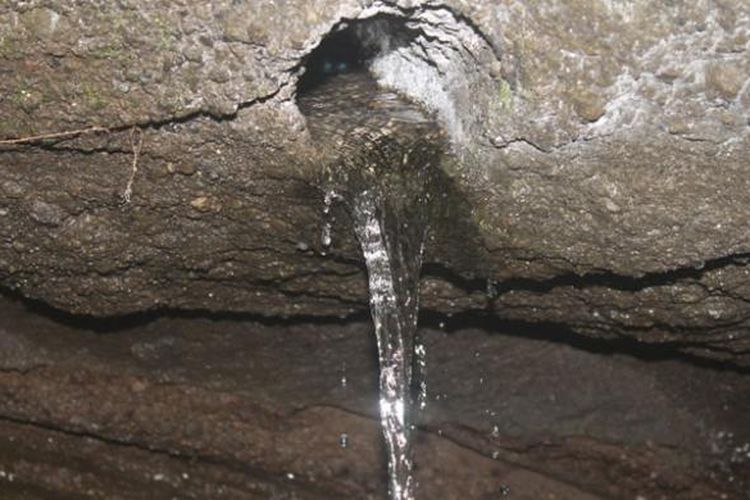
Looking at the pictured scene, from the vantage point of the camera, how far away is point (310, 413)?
7.60 ft

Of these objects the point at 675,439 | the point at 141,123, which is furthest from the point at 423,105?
the point at 675,439

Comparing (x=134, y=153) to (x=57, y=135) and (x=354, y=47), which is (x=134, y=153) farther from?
(x=354, y=47)

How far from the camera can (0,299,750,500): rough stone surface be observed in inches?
89.8

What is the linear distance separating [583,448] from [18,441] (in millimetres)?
1337

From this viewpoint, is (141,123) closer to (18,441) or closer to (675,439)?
(18,441)

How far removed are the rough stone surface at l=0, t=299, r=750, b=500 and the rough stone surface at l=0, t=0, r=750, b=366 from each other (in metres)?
0.34

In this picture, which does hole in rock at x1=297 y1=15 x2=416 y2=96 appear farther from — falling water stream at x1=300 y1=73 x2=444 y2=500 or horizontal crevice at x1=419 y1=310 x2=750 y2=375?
horizontal crevice at x1=419 y1=310 x2=750 y2=375

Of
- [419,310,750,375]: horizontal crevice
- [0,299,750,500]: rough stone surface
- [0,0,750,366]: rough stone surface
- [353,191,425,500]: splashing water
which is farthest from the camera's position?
[0,299,750,500]: rough stone surface

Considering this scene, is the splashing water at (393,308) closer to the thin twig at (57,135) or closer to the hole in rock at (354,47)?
the hole in rock at (354,47)

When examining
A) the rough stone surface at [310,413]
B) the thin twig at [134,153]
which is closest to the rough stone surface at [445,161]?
the thin twig at [134,153]

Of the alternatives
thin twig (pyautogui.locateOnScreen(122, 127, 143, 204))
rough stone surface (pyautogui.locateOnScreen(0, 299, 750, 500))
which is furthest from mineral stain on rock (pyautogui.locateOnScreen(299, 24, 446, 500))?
rough stone surface (pyautogui.locateOnScreen(0, 299, 750, 500))

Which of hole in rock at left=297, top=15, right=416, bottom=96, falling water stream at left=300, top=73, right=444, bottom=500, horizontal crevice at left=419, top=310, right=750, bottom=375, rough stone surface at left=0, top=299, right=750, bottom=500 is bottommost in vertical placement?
rough stone surface at left=0, top=299, right=750, bottom=500

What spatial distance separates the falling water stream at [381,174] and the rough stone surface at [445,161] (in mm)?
36

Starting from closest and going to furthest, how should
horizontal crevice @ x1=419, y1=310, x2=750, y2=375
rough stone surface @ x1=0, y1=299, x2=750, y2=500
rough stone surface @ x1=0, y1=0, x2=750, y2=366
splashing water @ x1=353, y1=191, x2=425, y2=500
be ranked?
rough stone surface @ x1=0, y1=0, x2=750, y2=366, splashing water @ x1=353, y1=191, x2=425, y2=500, horizontal crevice @ x1=419, y1=310, x2=750, y2=375, rough stone surface @ x1=0, y1=299, x2=750, y2=500
